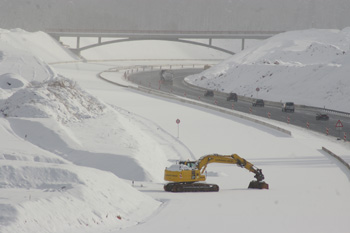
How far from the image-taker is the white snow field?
22875 millimetres

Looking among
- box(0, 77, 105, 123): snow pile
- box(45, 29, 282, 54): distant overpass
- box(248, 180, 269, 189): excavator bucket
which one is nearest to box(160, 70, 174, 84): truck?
box(45, 29, 282, 54): distant overpass

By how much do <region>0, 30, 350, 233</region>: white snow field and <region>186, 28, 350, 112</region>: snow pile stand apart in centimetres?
2199

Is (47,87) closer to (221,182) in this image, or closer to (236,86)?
(221,182)

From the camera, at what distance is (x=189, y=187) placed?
101ft

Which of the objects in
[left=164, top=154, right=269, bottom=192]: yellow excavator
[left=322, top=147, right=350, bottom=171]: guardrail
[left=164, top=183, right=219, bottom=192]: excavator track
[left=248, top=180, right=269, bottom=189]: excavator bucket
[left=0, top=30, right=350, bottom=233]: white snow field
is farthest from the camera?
[left=322, top=147, right=350, bottom=171]: guardrail

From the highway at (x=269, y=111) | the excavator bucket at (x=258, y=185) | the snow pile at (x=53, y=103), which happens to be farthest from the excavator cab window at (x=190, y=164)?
the highway at (x=269, y=111)

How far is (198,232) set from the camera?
72.7 ft

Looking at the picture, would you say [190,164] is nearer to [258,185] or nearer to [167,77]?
[258,185]

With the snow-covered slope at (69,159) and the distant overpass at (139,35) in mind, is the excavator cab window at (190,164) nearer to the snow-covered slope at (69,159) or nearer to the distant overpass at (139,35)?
the snow-covered slope at (69,159)

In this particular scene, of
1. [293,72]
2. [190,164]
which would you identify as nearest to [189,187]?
[190,164]

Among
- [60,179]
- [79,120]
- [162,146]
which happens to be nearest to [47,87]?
[79,120]

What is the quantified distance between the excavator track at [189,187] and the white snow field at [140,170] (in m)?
0.43

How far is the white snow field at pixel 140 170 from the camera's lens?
22.9 metres

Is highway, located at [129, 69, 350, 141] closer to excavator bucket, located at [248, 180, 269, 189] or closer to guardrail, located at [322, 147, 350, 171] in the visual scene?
guardrail, located at [322, 147, 350, 171]
